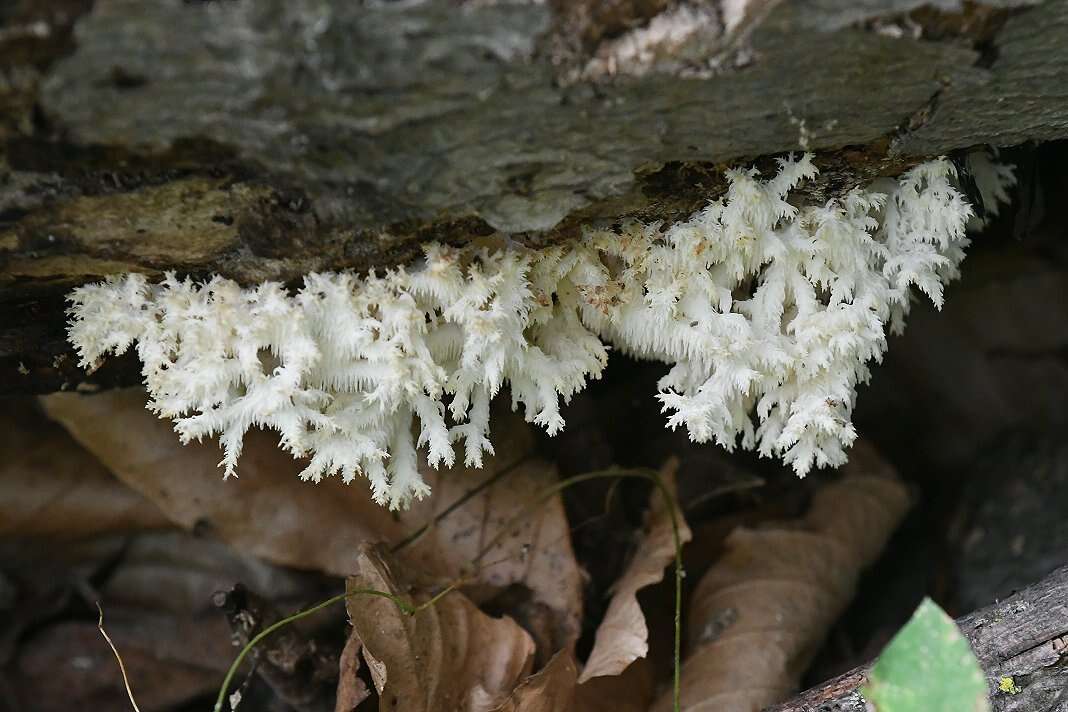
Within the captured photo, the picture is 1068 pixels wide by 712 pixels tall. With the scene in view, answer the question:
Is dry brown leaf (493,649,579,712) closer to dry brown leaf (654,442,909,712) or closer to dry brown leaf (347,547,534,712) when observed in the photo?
dry brown leaf (347,547,534,712)

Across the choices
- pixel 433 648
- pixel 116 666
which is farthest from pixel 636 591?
pixel 116 666

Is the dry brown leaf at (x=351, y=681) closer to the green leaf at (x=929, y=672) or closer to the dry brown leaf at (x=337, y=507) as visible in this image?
the dry brown leaf at (x=337, y=507)

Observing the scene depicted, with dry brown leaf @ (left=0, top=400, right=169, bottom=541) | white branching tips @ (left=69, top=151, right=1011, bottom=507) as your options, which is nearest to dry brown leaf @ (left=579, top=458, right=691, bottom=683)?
white branching tips @ (left=69, top=151, right=1011, bottom=507)

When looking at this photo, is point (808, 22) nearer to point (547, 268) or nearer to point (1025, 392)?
point (547, 268)

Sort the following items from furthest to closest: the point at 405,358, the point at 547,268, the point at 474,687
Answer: the point at 474,687, the point at 547,268, the point at 405,358

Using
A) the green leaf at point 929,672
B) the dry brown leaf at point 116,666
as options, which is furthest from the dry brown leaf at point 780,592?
the dry brown leaf at point 116,666

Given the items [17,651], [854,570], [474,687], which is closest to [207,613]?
[17,651]
